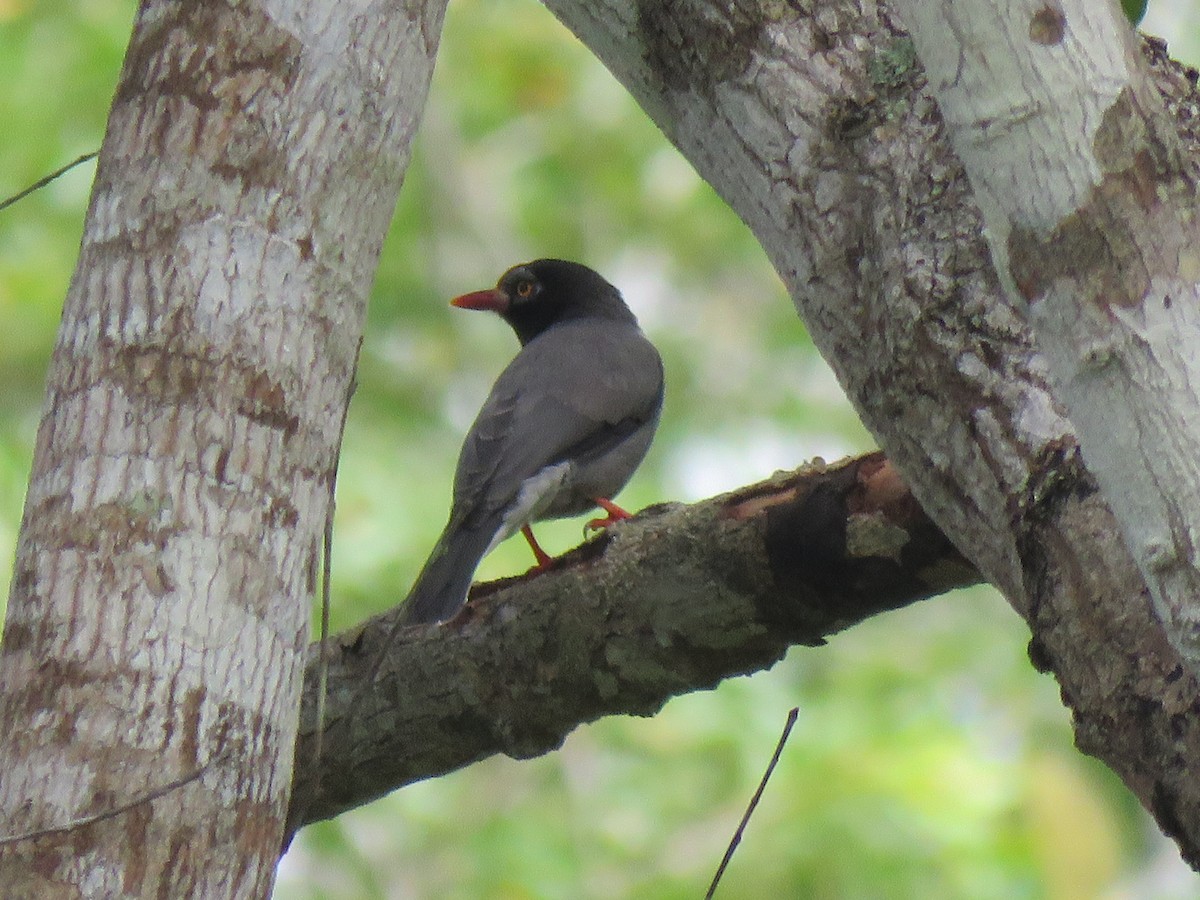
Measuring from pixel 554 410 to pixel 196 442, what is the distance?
13.2ft

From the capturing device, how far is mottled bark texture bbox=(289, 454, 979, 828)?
3.48m

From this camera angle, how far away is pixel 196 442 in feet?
7.41

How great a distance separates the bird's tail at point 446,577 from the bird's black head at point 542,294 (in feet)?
8.18

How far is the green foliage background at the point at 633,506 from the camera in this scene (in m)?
6.45

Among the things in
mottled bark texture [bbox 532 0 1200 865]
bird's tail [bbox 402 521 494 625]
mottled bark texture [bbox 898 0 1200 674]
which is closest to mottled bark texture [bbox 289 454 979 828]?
bird's tail [bbox 402 521 494 625]

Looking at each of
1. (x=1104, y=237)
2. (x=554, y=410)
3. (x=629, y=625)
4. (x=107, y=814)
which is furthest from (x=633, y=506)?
(x=1104, y=237)

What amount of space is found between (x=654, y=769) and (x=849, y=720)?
107 cm

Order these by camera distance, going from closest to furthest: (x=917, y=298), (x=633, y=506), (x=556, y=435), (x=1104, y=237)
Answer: (x=1104, y=237)
(x=917, y=298)
(x=556, y=435)
(x=633, y=506)

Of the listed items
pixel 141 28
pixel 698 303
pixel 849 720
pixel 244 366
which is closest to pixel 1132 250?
pixel 244 366

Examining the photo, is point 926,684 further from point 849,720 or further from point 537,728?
point 537,728

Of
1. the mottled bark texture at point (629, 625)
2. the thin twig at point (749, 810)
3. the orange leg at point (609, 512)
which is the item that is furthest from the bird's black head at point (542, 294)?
the thin twig at point (749, 810)

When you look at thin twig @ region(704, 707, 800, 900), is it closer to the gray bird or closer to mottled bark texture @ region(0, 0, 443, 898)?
mottled bark texture @ region(0, 0, 443, 898)

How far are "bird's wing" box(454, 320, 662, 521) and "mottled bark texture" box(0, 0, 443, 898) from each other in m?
3.16

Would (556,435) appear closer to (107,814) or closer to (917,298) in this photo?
(917,298)
